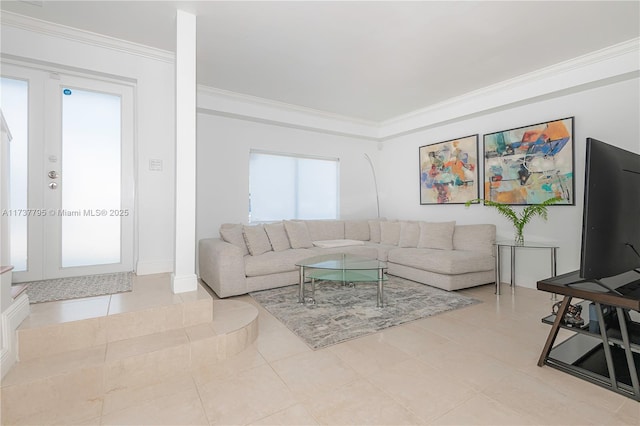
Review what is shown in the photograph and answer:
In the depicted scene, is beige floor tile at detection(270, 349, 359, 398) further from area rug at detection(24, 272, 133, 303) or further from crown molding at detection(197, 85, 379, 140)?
crown molding at detection(197, 85, 379, 140)

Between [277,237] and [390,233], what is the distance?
197 cm

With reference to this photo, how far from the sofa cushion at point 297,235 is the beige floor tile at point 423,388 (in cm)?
256

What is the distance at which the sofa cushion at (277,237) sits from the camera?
414cm

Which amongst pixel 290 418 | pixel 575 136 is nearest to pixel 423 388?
pixel 290 418

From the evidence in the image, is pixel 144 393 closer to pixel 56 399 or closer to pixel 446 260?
pixel 56 399

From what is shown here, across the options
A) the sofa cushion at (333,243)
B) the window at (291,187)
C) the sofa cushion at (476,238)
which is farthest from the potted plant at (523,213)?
the window at (291,187)

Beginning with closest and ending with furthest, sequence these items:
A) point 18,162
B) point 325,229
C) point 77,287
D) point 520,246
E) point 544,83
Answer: point 77,287 < point 18,162 < point 520,246 < point 544,83 < point 325,229

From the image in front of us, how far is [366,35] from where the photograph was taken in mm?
2838

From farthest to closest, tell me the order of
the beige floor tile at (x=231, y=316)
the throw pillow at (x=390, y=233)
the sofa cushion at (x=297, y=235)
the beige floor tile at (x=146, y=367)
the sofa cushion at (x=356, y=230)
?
the sofa cushion at (x=356, y=230), the throw pillow at (x=390, y=233), the sofa cushion at (x=297, y=235), the beige floor tile at (x=231, y=316), the beige floor tile at (x=146, y=367)

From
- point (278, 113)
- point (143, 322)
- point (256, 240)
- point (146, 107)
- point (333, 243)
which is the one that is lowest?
point (143, 322)

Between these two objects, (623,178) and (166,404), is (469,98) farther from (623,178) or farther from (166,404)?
(166,404)

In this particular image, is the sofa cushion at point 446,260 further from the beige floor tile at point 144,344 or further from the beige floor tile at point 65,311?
the beige floor tile at point 65,311

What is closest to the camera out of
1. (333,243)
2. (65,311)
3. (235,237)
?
(65,311)

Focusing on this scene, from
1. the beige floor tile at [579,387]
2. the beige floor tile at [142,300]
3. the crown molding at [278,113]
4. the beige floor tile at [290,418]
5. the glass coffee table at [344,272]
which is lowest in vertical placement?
the beige floor tile at [290,418]
